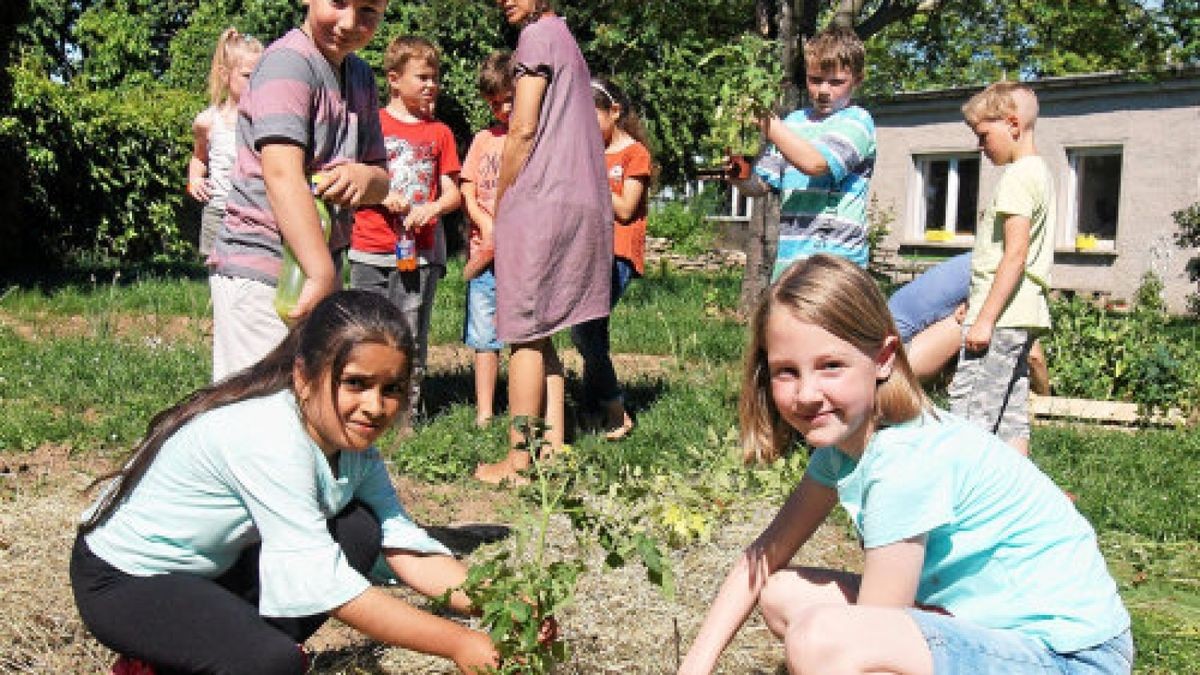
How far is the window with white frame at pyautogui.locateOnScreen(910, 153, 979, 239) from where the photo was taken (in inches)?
886

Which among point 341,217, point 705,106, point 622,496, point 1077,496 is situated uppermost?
point 705,106

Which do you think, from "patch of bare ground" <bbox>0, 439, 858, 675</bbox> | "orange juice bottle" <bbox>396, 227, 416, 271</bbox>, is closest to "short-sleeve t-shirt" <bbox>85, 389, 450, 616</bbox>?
"patch of bare ground" <bbox>0, 439, 858, 675</bbox>

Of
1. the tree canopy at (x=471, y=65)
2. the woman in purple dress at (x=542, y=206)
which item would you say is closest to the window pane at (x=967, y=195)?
the tree canopy at (x=471, y=65)

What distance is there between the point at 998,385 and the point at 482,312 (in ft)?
7.43

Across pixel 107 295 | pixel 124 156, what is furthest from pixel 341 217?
pixel 124 156

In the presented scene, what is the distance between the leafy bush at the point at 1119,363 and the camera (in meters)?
6.79

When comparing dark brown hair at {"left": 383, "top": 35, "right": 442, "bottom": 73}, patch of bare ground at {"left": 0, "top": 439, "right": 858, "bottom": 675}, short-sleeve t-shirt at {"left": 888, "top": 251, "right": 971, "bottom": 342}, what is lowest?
patch of bare ground at {"left": 0, "top": 439, "right": 858, "bottom": 675}

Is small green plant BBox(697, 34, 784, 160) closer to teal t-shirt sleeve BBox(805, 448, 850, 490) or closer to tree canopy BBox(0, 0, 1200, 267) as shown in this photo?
teal t-shirt sleeve BBox(805, 448, 850, 490)

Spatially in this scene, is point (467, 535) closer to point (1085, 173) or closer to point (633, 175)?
point (633, 175)

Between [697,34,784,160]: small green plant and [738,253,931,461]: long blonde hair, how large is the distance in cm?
216

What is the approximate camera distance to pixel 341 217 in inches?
133

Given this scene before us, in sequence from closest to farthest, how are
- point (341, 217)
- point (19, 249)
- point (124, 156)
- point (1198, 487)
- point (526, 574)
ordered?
point (526, 574) < point (341, 217) < point (1198, 487) < point (19, 249) < point (124, 156)

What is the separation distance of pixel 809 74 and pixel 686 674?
2.77 m

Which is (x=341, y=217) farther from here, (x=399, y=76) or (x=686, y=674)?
(x=399, y=76)
